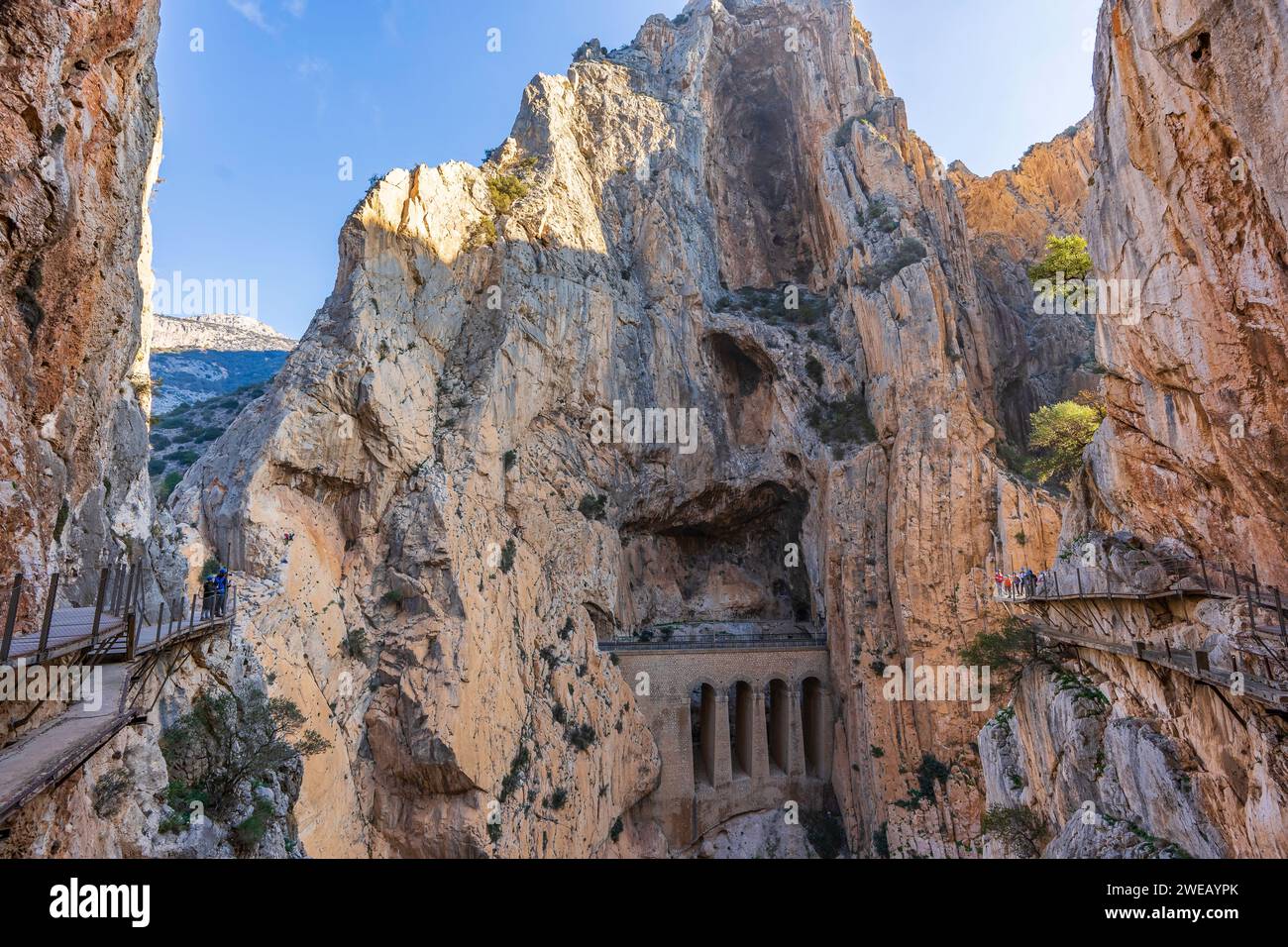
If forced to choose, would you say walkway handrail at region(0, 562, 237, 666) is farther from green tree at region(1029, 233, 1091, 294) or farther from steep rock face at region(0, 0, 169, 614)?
green tree at region(1029, 233, 1091, 294)

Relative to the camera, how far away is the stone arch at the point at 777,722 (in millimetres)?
33781

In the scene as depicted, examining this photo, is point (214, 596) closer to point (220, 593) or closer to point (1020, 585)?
point (220, 593)

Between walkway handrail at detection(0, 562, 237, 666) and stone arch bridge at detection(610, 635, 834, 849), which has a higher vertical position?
walkway handrail at detection(0, 562, 237, 666)

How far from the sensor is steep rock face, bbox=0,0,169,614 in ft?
24.7

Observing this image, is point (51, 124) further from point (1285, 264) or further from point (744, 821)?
point (744, 821)

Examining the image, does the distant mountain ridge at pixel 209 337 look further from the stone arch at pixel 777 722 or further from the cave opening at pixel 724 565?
the stone arch at pixel 777 722

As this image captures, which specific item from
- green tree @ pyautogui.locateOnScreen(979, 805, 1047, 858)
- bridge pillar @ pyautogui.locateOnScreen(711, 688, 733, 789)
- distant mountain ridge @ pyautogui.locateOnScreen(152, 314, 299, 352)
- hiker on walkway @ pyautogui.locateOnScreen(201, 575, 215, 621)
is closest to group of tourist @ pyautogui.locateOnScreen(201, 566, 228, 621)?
hiker on walkway @ pyautogui.locateOnScreen(201, 575, 215, 621)

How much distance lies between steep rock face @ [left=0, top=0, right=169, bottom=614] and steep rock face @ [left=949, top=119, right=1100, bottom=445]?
38.8 m

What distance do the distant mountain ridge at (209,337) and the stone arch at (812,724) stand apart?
68.8m

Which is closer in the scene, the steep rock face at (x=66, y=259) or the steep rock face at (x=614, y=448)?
the steep rock face at (x=66, y=259)

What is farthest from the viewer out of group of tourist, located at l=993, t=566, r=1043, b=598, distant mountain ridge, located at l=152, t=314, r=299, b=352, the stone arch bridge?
distant mountain ridge, located at l=152, t=314, r=299, b=352

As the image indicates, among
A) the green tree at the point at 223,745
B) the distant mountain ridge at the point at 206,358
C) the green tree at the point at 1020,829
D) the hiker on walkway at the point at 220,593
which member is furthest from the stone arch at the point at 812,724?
the distant mountain ridge at the point at 206,358

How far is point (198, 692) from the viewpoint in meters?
13.9

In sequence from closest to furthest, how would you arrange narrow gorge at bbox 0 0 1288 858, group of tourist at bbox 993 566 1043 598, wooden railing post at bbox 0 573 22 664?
wooden railing post at bbox 0 573 22 664 < narrow gorge at bbox 0 0 1288 858 < group of tourist at bbox 993 566 1043 598
